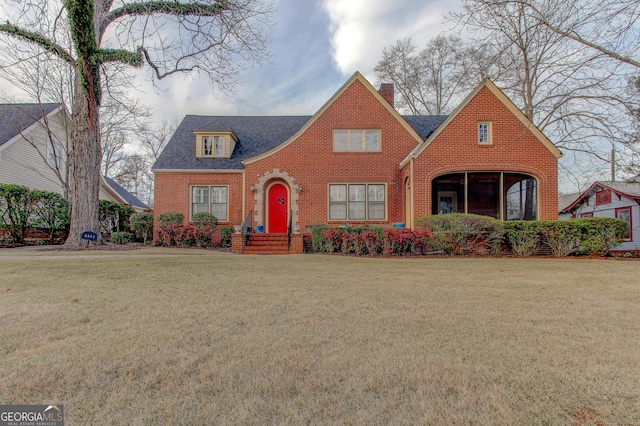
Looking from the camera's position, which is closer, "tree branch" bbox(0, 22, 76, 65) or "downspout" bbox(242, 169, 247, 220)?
"tree branch" bbox(0, 22, 76, 65)

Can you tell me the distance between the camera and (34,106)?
17.7 meters

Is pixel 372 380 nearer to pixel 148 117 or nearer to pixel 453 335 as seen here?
pixel 453 335

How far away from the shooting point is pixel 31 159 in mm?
17219

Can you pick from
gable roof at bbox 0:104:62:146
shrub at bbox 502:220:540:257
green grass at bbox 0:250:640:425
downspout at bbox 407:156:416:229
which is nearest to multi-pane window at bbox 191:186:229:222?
downspout at bbox 407:156:416:229

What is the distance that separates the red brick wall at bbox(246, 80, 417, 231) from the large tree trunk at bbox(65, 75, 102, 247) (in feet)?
18.7

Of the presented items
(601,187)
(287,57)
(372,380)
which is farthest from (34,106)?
(601,187)

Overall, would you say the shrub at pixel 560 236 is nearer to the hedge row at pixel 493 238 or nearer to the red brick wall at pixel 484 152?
the hedge row at pixel 493 238

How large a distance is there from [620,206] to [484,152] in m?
13.9

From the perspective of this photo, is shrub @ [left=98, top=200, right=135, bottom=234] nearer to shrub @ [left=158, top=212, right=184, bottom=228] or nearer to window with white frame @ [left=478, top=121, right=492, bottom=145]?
shrub @ [left=158, top=212, right=184, bottom=228]

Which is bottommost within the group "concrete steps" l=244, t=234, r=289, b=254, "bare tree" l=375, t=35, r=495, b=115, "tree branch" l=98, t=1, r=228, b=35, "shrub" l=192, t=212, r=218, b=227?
"concrete steps" l=244, t=234, r=289, b=254

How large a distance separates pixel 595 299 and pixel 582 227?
7.00 metres

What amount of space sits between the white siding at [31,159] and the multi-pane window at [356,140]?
14659 mm

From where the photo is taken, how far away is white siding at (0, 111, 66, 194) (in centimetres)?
1577

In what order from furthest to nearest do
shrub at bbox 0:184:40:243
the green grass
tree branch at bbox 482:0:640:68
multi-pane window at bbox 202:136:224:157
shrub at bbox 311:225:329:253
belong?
multi-pane window at bbox 202:136:224:157 → shrub at bbox 0:184:40:243 → shrub at bbox 311:225:329:253 → tree branch at bbox 482:0:640:68 → the green grass
